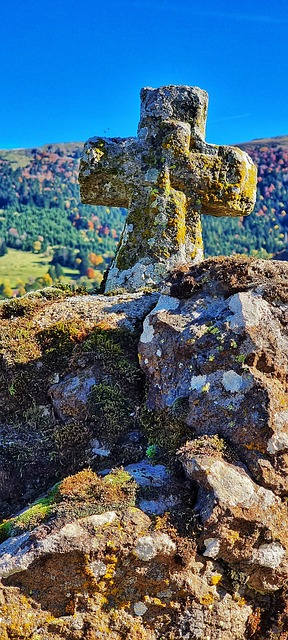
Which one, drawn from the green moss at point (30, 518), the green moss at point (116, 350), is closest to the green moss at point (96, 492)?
the green moss at point (30, 518)

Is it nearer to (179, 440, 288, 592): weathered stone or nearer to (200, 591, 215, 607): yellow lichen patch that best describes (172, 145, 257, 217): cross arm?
(179, 440, 288, 592): weathered stone

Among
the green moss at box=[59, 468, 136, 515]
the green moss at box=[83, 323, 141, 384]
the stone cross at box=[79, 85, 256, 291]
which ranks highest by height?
the stone cross at box=[79, 85, 256, 291]

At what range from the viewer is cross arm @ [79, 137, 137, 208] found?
8.29 m

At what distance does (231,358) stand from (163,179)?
3987 mm

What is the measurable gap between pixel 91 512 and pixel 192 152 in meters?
5.78

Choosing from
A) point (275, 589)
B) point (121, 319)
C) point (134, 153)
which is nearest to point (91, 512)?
point (275, 589)

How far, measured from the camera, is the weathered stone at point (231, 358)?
4695mm

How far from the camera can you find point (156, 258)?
8.00 meters

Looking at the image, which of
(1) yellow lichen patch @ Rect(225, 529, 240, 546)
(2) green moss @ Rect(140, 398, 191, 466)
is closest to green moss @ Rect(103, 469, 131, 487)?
(2) green moss @ Rect(140, 398, 191, 466)

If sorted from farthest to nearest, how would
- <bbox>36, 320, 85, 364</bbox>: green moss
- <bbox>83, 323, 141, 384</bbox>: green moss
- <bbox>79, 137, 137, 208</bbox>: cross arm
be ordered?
1. <bbox>79, 137, 137, 208</bbox>: cross arm
2. <bbox>36, 320, 85, 364</bbox>: green moss
3. <bbox>83, 323, 141, 384</bbox>: green moss

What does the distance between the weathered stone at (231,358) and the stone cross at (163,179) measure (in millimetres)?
2302

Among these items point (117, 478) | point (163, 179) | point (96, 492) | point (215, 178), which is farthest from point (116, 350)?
point (215, 178)

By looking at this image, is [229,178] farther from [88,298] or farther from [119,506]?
[119,506]

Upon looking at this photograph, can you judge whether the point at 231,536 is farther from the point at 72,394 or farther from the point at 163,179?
the point at 163,179
